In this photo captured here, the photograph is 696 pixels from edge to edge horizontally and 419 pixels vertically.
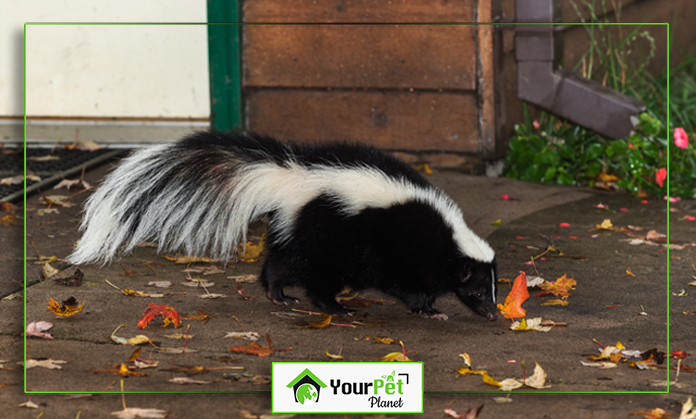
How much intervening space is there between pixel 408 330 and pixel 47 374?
4.40 feet

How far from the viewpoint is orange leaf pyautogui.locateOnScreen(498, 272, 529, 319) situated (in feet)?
10.4

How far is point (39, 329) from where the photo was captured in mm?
2834

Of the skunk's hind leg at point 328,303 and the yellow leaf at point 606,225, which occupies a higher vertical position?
the yellow leaf at point 606,225

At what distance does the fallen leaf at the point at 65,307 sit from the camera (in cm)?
299

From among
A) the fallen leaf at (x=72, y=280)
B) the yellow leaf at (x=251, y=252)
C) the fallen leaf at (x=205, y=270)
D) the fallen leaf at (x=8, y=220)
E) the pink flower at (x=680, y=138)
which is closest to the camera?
the fallen leaf at (x=72, y=280)

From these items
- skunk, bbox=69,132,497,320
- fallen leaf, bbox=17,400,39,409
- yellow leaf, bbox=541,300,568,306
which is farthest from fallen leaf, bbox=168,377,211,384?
yellow leaf, bbox=541,300,568,306

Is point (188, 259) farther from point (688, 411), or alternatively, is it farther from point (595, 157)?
point (595, 157)

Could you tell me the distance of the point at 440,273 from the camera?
3215 millimetres

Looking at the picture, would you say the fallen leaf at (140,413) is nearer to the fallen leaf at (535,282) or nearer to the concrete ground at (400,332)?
the concrete ground at (400,332)

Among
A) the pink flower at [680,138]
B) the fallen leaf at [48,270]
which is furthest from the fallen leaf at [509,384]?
the pink flower at [680,138]

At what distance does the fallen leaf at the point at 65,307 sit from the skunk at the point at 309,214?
18cm

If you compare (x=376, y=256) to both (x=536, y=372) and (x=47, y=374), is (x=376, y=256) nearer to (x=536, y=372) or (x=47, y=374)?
(x=536, y=372)

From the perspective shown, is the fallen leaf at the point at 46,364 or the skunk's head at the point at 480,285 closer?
the fallen leaf at the point at 46,364

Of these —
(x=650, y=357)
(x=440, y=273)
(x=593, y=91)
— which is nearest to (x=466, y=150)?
(x=593, y=91)
